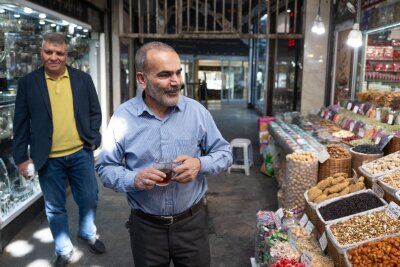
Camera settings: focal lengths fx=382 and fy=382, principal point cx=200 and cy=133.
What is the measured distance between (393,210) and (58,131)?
2707mm

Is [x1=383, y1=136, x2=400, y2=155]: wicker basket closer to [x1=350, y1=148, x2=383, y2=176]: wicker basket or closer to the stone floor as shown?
[x1=350, y1=148, x2=383, y2=176]: wicker basket

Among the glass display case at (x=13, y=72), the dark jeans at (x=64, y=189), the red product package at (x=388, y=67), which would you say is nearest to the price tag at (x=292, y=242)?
the dark jeans at (x=64, y=189)

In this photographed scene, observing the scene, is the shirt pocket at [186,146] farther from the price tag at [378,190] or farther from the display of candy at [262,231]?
the price tag at [378,190]

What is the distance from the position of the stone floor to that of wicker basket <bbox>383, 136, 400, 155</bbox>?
1623mm

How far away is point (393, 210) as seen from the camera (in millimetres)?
2645

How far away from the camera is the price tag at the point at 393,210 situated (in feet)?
8.54

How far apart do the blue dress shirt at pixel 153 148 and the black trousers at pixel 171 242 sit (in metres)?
0.09

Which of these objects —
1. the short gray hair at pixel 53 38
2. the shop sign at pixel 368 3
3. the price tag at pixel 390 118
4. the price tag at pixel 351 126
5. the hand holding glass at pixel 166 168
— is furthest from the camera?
the shop sign at pixel 368 3

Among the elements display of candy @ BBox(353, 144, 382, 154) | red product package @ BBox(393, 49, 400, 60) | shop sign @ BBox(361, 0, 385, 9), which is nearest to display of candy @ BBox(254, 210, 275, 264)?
display of candy @ BBox(353, 144, 382, 154)

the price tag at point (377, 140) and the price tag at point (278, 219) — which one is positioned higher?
the price tag at point (377, 140)

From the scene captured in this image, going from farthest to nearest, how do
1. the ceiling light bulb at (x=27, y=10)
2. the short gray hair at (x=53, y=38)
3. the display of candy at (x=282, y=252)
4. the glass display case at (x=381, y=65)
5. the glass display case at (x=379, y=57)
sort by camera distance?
the glass display case at (x=381, y=65) → the glass display case at (x=379, y=57) → the ceiling light bulb at (x=27, y=10) → the short gray hair at (x=53, y=38) → the display of candy at (x=282, y=252)

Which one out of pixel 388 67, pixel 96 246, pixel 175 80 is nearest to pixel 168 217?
pixel 175 80

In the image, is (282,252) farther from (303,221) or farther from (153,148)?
(153,148)

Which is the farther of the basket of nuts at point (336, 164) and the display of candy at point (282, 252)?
the basket of nuts at point (336, 164)
